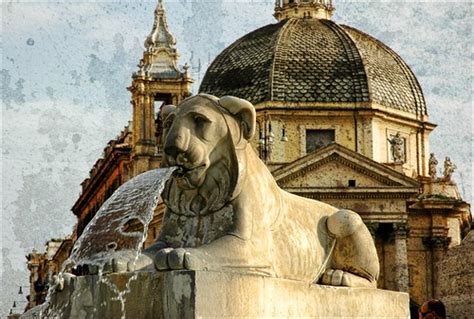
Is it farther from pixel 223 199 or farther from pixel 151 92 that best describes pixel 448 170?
pixel 223 199

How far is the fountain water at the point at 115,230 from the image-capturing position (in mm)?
9116

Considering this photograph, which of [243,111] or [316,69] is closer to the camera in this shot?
[243,111]

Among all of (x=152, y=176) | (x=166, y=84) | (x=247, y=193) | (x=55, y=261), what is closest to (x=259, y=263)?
(x=247, y=193)

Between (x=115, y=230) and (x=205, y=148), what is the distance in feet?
4.20

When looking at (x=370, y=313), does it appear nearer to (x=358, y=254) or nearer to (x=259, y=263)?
(x=358, y=254)

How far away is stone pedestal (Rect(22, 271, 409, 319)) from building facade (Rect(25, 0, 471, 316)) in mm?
42885

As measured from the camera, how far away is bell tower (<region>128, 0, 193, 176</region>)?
61.2 metres

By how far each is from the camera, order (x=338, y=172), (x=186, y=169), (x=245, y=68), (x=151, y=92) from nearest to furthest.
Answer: (x=186, y=169) → (x=338, y=172) → (x=245, y=68) → (x=151, y=92)

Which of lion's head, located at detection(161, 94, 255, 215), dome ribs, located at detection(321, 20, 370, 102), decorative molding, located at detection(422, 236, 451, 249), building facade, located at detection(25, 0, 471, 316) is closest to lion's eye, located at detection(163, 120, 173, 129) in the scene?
lion's head, located at detection(161, 94, 255, 215)

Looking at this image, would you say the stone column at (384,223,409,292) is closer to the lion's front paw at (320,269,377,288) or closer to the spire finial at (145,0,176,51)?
the spire finial at (145,0,176,51)

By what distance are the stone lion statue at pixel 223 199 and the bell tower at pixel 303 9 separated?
182 feet

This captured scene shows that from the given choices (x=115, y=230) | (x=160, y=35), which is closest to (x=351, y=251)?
(x=115, y=230)

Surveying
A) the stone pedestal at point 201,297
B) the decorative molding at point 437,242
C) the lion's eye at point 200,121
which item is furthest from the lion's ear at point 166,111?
the decorative molding at point 437,242

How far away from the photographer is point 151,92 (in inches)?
2434
